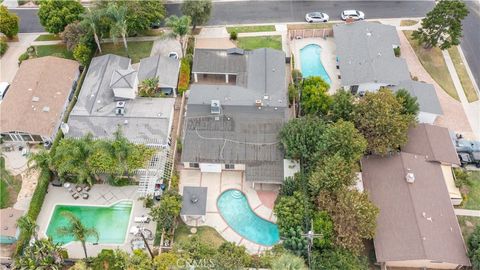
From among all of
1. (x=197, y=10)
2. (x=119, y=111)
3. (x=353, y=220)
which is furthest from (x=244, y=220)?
(x=197, y=10)

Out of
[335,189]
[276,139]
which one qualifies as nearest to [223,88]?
[276,139]

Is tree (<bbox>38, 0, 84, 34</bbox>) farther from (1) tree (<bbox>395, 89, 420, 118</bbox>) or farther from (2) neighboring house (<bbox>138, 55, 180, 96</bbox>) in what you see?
(1) tree (<bbox>395, 89, 420, 118</bbox>)

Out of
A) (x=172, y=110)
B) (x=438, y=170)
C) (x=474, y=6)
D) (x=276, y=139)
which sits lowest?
(x=438, y=170)

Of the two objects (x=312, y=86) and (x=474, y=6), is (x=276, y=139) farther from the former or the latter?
(x=474, y=6)

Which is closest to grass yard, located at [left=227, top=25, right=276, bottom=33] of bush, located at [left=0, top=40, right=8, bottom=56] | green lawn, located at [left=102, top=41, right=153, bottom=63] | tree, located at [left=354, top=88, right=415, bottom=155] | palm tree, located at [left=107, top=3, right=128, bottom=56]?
green lawn, located at [left=102, top=41, right=153, bottom=63]

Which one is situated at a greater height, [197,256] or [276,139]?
[276,139]
